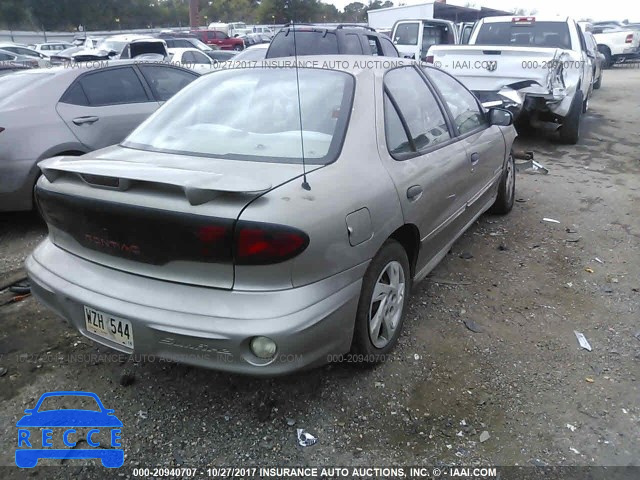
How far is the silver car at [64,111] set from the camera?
4.67 m

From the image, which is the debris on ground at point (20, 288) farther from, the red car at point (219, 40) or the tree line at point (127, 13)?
the tree line at point (127, 13)

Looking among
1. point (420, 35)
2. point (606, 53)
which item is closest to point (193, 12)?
point (606, 53)

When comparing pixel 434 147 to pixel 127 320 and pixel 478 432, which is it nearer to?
pixel 478 432

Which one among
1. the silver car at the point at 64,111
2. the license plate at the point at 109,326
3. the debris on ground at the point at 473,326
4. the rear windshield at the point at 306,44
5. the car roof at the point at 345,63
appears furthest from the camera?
the rear windshield at the point at 306,44

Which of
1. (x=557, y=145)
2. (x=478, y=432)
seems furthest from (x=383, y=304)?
(x=557, y=145)

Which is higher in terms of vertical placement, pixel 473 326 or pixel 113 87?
pixel 113 87

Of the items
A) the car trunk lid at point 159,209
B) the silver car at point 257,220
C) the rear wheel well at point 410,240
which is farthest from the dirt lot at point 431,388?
the car trunk lid at point 159,209

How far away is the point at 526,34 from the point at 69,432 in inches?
348

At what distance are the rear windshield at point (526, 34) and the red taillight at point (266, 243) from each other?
776 centimetres

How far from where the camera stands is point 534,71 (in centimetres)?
771

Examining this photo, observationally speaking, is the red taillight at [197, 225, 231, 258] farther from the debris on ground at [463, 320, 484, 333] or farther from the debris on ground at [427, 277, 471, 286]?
the debris on ground at [427, 277, 471, 286]

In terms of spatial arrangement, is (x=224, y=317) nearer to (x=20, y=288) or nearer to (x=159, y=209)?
(x=159, y=209)

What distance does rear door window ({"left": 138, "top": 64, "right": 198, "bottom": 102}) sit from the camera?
5.86 meters

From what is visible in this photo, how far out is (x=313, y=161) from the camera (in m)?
2.57
